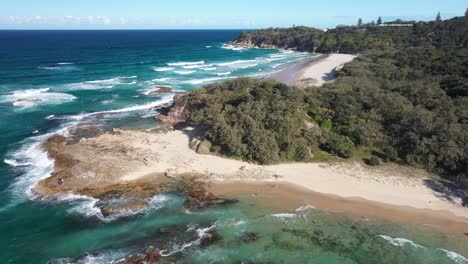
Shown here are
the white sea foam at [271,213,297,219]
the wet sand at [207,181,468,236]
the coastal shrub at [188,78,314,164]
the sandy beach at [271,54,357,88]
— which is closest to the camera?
the wet sand at [207,181,468,236]

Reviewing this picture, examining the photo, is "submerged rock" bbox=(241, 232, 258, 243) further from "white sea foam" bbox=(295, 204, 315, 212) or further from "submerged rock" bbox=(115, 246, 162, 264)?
"submerged rock" bbox=(115, 246, 162, 264)

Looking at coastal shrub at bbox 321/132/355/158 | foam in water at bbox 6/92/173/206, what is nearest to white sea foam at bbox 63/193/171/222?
foam in water at bbox 6/92/173/206

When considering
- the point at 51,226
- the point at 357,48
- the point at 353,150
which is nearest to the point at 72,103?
the point at 51,226

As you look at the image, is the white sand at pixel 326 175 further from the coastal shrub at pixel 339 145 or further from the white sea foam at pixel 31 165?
the white sea foam at pixel 31 165

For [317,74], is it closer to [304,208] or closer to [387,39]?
[304,208]

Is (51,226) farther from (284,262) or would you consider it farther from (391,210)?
(391,210)
